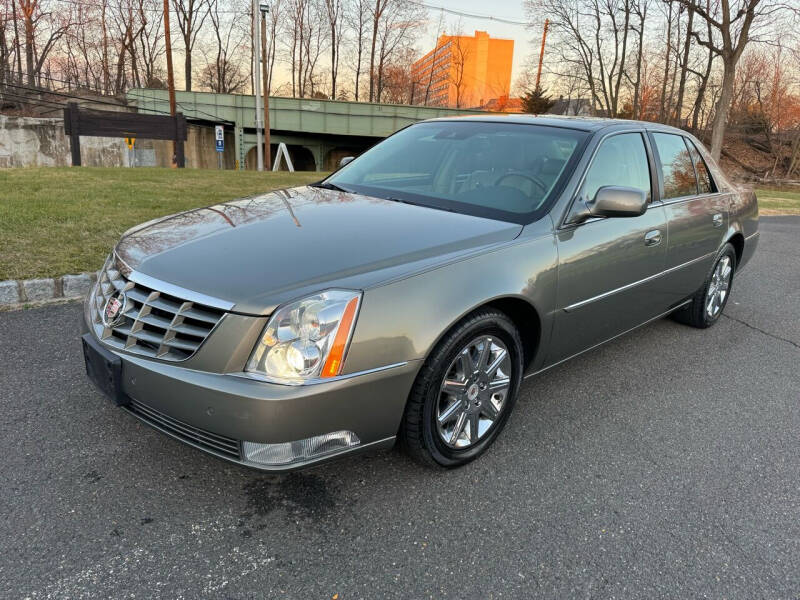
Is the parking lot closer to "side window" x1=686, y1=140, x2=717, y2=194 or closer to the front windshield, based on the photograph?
the front windshield

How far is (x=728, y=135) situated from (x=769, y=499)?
156ft

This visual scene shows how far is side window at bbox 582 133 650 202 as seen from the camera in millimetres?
3164

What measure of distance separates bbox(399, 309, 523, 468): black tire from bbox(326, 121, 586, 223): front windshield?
0.60m

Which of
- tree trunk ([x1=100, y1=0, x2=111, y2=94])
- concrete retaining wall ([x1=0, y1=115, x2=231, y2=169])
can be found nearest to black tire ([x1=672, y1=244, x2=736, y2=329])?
concrete retaining wall ([x1=0, y1=115, x2=231, y2=169])

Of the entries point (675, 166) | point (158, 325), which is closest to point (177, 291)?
point (158, 325)

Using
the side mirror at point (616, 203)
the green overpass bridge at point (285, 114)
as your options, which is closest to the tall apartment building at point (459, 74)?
the green overpass bridge at point (285, 114)

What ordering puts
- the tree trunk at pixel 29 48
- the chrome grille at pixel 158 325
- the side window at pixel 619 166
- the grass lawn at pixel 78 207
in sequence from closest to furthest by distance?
the chrome grille at pixel 158 325 → the side window at pixel 619 166 → the grass lawn at pixel 78 207 → the tree trunk at pixel 29 48

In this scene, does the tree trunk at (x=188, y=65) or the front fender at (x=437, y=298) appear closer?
the front fender at (x=437, y=298)

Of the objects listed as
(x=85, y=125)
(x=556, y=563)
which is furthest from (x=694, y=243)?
(x=85, y=125)

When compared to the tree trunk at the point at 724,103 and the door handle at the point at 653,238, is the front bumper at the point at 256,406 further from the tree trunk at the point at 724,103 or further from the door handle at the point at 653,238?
the tree trunk at the point at 724,103

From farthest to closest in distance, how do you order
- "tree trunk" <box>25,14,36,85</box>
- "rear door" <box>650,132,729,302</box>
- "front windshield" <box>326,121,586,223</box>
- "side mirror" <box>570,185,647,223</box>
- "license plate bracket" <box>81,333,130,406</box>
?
"tree trunk" <box>25,14,36,85</box>
"rear door" <box>650,132,729,302</box>
"front windshield" <box>326,121,586,223</box>
"side mirror" <box>570,185,647,223</box>
"license plate bracket" <box>81,333,130,406</box>

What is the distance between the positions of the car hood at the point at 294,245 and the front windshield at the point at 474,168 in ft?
0.65

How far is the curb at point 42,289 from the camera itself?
14.6 feet

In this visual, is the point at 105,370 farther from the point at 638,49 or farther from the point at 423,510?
the point at 638,49
